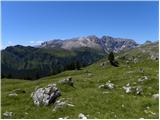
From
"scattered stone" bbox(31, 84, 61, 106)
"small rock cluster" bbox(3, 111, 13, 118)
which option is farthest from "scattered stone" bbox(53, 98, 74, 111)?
"small rock cluster" bbox(3, 111, 13, 118)

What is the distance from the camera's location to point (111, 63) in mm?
113375

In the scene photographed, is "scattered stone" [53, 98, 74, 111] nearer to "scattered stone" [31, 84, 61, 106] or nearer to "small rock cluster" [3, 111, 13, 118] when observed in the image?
"scattered stone" [31, 84, 61, 106]

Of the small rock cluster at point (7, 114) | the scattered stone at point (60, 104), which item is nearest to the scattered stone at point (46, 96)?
the scattered stone at point (60, 104)

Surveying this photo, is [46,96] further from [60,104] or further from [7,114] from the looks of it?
[7,114]

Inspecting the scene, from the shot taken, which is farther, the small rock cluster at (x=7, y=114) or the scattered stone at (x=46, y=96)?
the scattered stone at (x=46, y=96)

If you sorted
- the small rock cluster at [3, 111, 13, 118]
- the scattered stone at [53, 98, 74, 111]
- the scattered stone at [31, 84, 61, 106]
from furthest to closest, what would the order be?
the scattered stone at [31, 84, 61, 106], the scattered stone at [53, 98, 74, 111], the small rock cluster at [3, 111, 13, 118]

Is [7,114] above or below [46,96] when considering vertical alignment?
below

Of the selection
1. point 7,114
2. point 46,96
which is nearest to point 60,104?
point 46,96

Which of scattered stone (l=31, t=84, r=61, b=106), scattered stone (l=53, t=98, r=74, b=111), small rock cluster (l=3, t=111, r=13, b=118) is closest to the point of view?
small rock cluster (l=3, t=111, r=13, b=118)

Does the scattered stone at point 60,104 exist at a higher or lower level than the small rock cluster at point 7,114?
higher

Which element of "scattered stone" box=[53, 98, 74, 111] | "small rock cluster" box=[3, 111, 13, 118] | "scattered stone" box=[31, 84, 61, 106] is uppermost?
"scattered stone" box=[31, 84, 61, 106]

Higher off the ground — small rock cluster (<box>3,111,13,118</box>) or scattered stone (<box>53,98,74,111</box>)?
scattered stone (<box>53,98,74,111</box>)

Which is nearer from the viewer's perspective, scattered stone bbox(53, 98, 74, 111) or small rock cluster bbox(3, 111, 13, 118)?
small rock cluster bbox(3, 111, 13, 118)

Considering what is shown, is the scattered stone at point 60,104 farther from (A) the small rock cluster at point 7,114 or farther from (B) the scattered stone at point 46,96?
(A) the small rock cluster at point 7,114
